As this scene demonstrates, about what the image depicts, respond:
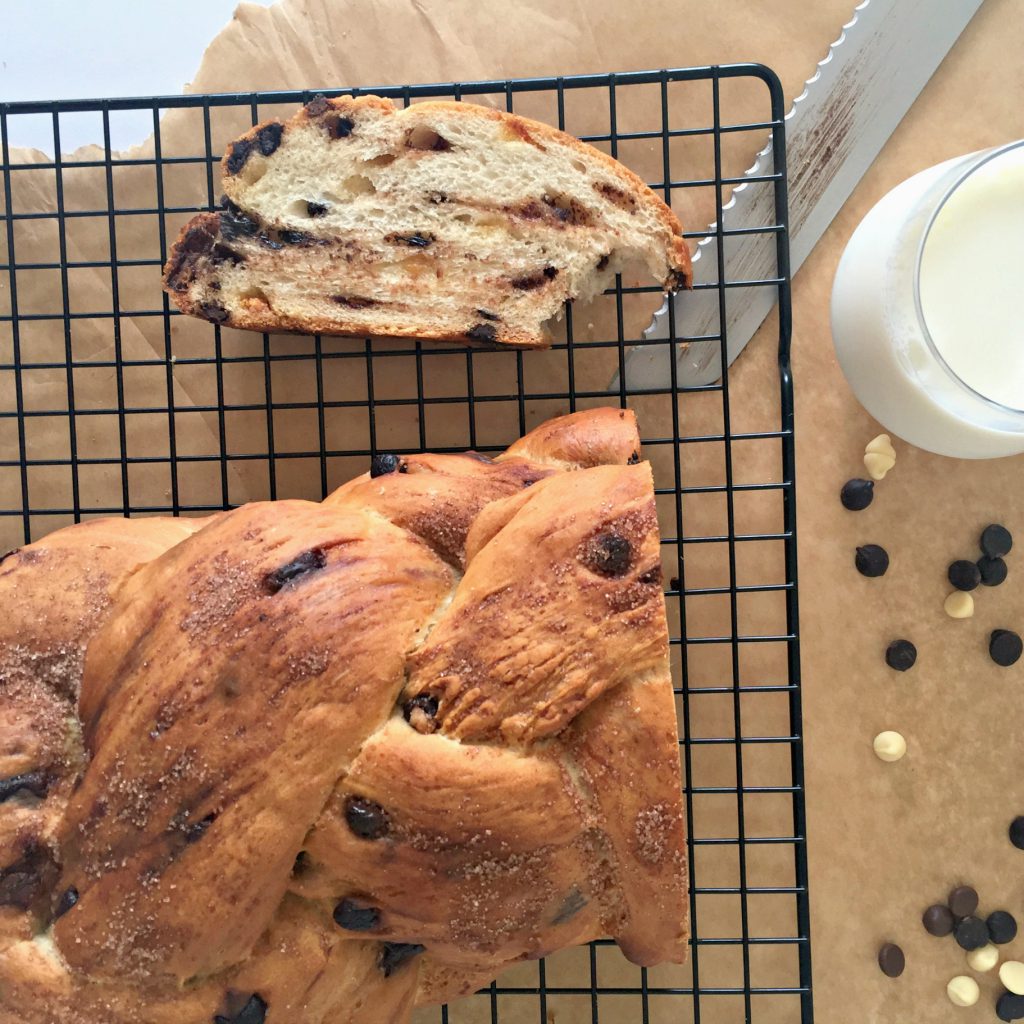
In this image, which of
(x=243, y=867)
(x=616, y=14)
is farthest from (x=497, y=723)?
(x=616, y=14)

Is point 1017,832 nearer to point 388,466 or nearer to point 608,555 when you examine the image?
point 608,555

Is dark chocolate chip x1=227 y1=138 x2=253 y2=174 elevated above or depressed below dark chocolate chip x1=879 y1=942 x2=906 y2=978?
above

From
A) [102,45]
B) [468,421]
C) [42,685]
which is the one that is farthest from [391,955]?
[102,45]

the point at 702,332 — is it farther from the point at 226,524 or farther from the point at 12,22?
the point at 12,22

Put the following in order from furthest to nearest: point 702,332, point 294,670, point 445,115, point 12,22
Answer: point 12,22 → point 702,332 → point 445,115 → point 294,670

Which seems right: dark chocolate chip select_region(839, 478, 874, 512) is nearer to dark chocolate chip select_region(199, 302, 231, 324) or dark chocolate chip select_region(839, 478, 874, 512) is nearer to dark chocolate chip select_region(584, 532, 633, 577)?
dark chocolate chip select_region(584, 532, 633, 577)

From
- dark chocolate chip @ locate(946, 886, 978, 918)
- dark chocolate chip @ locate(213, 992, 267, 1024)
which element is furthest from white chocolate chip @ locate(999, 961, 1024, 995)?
dark chocolate chip @ locate(213, 992, 267, 1024)

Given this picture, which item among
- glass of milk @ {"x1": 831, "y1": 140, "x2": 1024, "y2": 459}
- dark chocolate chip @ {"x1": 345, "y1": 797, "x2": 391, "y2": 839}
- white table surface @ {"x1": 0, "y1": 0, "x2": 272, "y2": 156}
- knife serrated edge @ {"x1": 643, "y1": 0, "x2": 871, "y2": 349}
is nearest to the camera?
dark chocolate chip @ {"x1": 345, "y1": 797, "x2": 391, "y2": 839}
